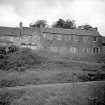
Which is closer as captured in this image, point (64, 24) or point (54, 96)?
point (54, 96)

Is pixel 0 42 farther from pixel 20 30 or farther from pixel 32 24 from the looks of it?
pixel 32 24

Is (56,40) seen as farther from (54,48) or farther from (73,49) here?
(73,49)

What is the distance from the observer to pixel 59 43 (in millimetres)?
29578

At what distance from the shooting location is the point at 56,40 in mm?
29641

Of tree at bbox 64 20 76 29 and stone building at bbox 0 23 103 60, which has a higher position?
tree at bbox 64 20 76 29

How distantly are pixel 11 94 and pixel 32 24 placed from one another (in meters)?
56.0

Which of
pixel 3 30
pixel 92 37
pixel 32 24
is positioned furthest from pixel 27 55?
pixel 32 24

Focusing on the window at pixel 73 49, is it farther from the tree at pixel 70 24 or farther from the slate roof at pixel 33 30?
the tree at pixel 70 24

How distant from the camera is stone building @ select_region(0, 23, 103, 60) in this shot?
93.9ft

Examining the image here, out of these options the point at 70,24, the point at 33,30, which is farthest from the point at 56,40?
the point at 70,24

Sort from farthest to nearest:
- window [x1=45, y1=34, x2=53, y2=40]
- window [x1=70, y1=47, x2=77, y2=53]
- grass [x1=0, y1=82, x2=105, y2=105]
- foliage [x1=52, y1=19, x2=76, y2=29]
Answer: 1. foliage [x1=52, y1=19, x2=76, y2=29]
2. window [x1=70, y1=47, x2=77, y2=53]
3. window [x1=45, y1=34, x2=53, y2=40]
4. grass [x1=0, y1=82, x2=105, y2=105]

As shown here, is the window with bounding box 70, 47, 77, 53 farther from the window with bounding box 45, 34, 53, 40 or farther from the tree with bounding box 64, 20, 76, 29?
the tree with bounding box 64, 20, 76, 29

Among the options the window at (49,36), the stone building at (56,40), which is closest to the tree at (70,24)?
the stone building at (56,40)

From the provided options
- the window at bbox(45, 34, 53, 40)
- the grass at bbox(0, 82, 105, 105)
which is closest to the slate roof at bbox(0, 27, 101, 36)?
the window at bbox(45, 34, 53, 40)
